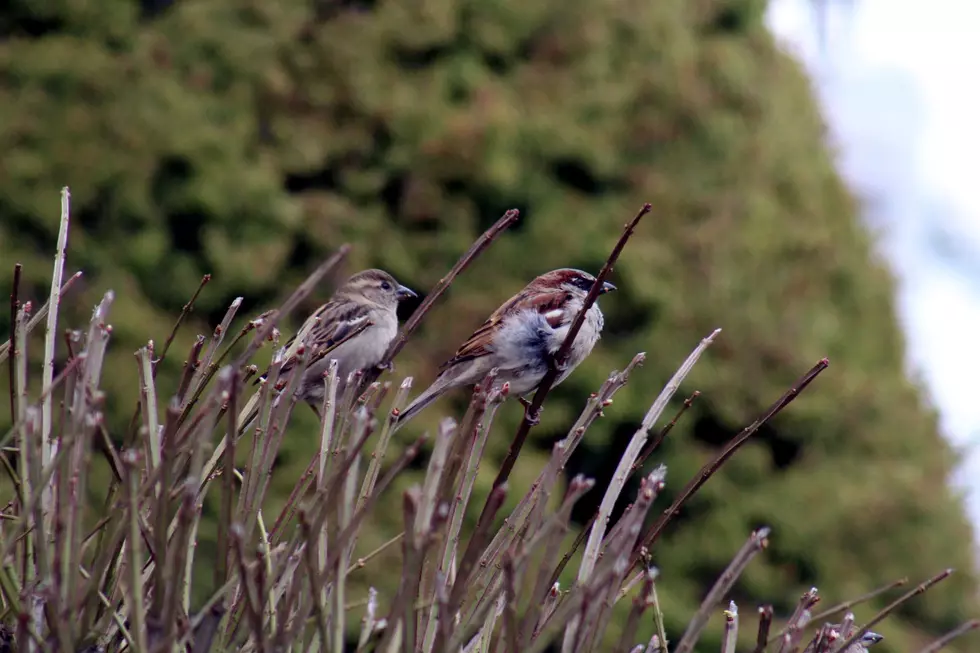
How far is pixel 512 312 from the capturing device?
354cm

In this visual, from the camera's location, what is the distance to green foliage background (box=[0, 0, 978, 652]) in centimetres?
484

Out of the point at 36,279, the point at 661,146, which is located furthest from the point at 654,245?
the point at 36,279

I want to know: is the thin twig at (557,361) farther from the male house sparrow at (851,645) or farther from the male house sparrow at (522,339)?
the male house sparrow at (522,339)

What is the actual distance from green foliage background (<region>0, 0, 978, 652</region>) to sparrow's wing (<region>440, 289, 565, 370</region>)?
1176 millimetres

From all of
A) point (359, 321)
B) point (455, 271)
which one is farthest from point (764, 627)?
point (359, 321)

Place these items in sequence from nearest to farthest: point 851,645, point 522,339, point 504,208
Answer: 1. point 851,645
2. point 522,339
3. point 504,208

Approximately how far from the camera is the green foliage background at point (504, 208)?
484 cm

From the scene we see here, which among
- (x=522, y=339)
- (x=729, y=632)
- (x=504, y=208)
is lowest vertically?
(x=729, y=632)

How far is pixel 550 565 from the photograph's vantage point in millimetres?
1463

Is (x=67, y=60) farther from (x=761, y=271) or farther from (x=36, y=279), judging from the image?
(x=761, y=271)

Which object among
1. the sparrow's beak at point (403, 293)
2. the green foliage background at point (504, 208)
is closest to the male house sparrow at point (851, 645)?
the sparrow's beak at point (403, 293)

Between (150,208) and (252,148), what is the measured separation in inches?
19.7

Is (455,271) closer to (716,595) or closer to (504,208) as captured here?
(716,595)

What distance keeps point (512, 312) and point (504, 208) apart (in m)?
1.76
